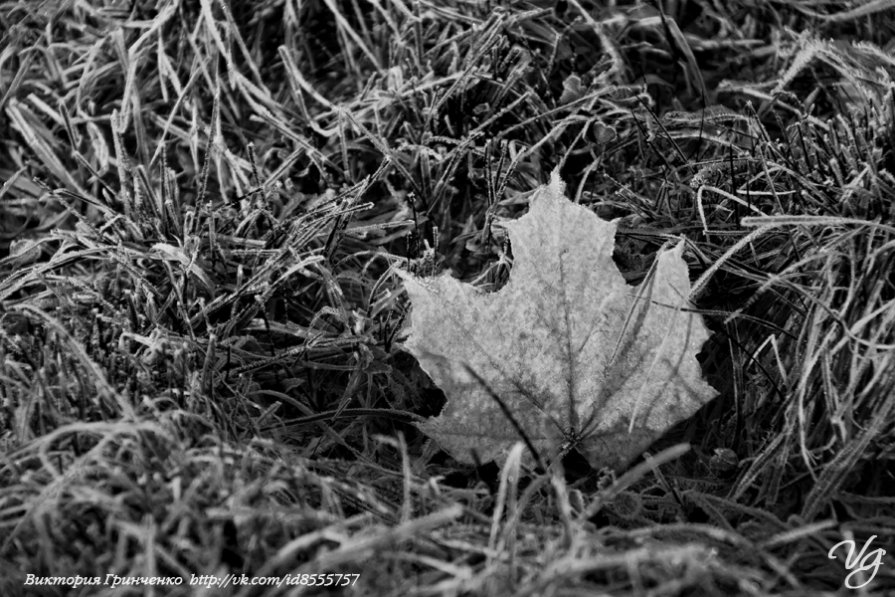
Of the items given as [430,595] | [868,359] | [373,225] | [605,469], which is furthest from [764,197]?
[430,595]

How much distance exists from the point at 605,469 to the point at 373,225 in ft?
2.23

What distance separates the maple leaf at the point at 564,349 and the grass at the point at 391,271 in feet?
0.26

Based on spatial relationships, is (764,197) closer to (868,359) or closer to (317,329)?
(868,359)

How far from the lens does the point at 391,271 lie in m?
1.63

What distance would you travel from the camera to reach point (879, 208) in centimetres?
144

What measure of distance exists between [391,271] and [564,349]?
38cm

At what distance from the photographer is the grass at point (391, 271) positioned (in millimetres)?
1161
